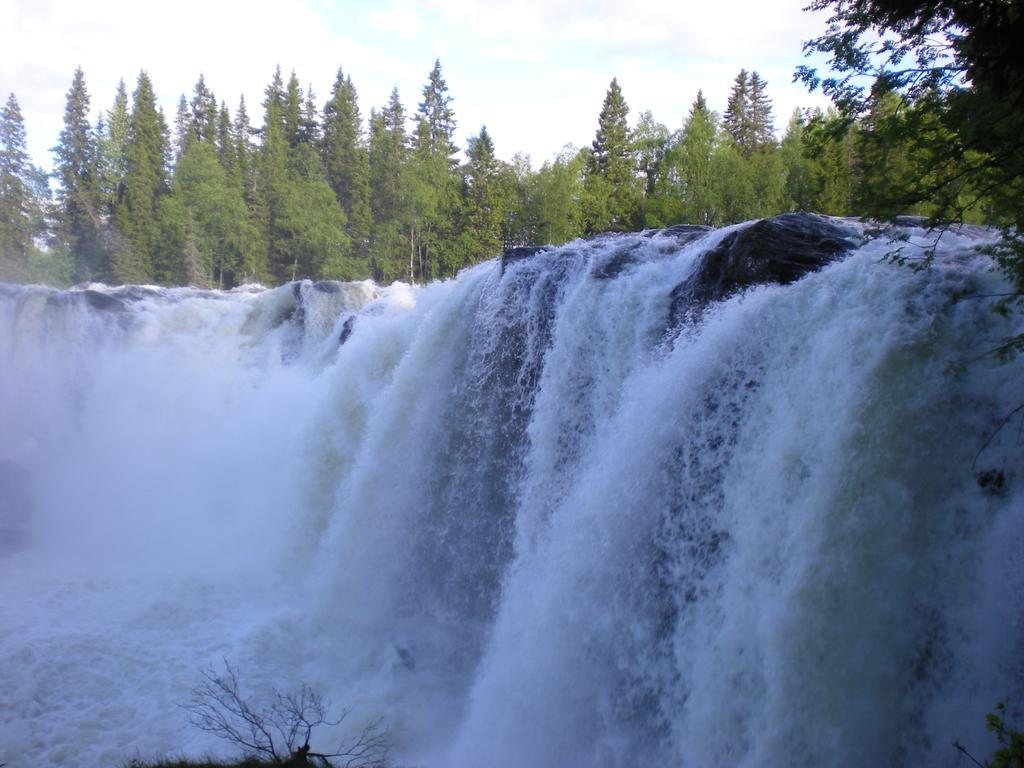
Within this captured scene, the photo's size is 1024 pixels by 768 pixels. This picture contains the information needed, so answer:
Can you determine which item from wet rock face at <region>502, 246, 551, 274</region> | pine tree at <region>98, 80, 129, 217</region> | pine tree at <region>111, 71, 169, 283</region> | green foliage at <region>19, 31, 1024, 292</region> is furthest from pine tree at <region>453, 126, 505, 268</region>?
wet rock face at <region>502, 246, 551, 274</region>

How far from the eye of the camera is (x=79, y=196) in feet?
141

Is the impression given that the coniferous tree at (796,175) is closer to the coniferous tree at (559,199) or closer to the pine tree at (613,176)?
the pine tree at (613,176)

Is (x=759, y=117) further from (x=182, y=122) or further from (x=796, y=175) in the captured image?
(x=182, y=122)

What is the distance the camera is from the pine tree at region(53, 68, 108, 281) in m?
42.3

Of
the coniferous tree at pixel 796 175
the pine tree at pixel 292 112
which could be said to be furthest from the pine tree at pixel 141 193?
the coniferous tree at pixel 796 175

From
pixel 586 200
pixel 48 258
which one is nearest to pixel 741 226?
pixel 586 200

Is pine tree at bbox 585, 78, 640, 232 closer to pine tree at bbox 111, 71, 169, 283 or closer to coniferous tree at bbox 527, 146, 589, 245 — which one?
A: coniferous tree at bbox 527, 146, 589, 245

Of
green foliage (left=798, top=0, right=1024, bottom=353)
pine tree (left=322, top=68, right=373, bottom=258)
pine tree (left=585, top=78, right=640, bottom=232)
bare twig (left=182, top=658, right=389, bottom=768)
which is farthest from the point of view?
pine tree (left=322, top=68, right=373, bottom=258)

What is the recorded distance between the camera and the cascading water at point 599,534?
445 centimetres

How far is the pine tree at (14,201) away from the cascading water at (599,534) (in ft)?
108

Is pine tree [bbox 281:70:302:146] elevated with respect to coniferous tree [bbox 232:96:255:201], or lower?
elevated

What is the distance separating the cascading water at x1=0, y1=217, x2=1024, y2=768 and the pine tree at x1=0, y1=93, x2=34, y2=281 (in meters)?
32.9

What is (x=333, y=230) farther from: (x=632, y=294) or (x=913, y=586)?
Answer: (x=913, y=586)

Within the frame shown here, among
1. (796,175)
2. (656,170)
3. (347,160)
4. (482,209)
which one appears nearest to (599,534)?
(796,175)
